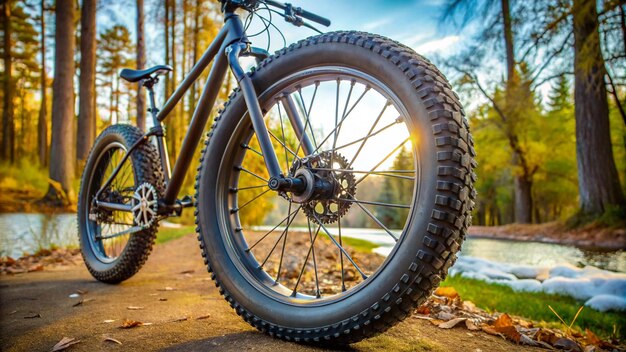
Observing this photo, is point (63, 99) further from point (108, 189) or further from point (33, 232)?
point (108, 189)

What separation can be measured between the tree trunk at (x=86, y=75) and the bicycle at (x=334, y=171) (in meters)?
8.71

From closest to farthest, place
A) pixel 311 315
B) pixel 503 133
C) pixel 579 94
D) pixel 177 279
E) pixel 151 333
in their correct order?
pixel 311 315, pixel 151 333, pixel 177 279, pixel 579 94, pixel 503 133

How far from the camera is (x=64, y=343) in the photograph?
1.51 m

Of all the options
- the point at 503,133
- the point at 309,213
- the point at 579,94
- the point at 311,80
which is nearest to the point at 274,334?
the point at 309,213

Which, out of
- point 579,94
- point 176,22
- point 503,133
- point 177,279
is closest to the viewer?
point 177,279

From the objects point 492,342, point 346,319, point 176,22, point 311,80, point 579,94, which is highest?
point 176,22

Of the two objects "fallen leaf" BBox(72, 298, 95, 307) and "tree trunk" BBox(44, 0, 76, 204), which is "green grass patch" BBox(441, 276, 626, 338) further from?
"tree trunk" BBox(44, 0, 76, 204)

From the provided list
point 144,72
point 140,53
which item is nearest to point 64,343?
point 144,72

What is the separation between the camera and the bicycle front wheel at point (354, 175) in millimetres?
1201

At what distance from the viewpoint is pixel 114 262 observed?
2.86 m

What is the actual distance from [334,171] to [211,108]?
1.01 m

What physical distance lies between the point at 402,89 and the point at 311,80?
50 centimetres

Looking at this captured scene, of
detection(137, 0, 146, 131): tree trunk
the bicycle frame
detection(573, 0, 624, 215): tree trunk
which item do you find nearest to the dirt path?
the bicycle frame

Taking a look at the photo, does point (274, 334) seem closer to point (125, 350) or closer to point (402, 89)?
point (125, 350)
